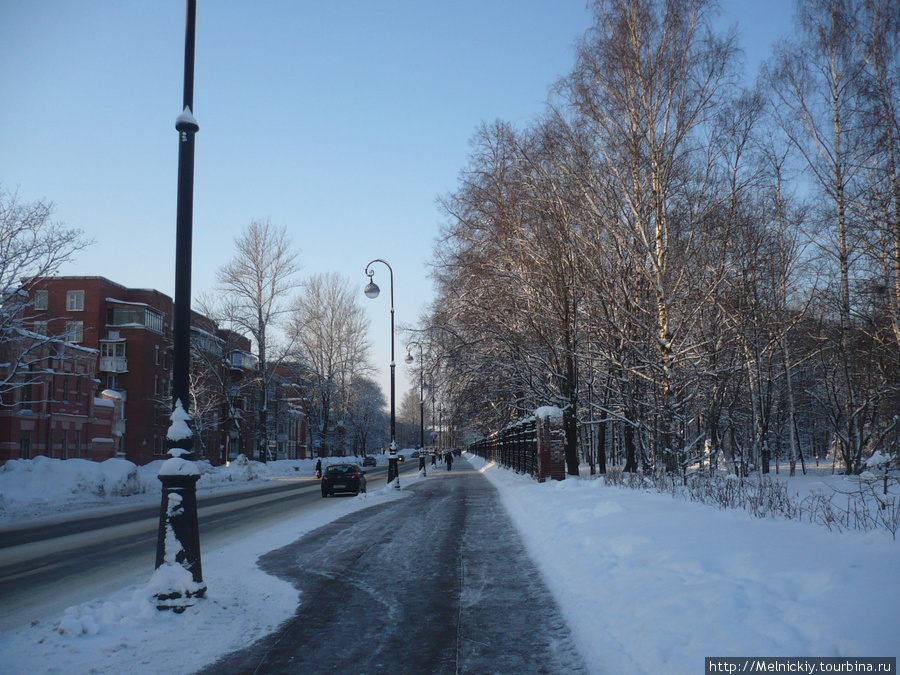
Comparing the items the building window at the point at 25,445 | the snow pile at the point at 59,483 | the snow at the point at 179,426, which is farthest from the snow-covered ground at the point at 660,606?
the building window at the point at 25,445

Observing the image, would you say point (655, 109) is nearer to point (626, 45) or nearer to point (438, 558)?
point (626, 45)

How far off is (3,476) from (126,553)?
51.3 ft

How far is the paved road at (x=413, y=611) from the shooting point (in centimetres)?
531

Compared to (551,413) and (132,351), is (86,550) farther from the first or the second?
(132,351)

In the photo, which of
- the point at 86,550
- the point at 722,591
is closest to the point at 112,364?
the point at 86,550

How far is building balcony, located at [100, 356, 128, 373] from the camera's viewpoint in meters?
55.8

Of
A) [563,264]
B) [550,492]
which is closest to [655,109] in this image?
[563,264]

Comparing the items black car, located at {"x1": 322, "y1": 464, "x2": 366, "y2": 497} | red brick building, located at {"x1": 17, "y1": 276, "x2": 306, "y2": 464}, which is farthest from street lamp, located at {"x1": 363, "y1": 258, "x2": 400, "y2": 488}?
red brick building, located at {"x1": 17, "y1": 276, "x2": 306, "y2": 464}

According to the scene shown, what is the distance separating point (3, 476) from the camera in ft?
76.7

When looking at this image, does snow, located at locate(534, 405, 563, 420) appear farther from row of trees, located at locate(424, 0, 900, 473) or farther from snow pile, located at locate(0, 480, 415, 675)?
snow pile, located at locate(0, 480, 415, 675)

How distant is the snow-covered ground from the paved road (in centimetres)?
31

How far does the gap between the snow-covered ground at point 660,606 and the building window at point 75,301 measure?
181 ft

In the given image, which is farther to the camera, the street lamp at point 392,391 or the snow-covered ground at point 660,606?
the street lamp at point 392,391

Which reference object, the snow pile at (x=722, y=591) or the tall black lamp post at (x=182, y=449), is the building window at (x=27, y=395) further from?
the snow pile at (x=722, y=591)
